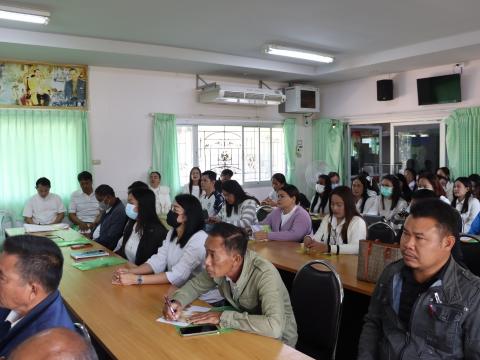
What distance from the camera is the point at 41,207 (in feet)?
19.3

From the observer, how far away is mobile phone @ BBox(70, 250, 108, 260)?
11.7 feet

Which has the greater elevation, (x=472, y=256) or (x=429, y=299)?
(x=429, y=299)

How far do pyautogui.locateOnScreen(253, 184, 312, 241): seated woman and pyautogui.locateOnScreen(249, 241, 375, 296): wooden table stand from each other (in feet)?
0.24

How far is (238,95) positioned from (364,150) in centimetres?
286

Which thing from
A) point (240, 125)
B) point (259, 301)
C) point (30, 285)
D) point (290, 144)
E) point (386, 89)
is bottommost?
point (259, 301)

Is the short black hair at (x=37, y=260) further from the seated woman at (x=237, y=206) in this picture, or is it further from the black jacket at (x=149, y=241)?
the seated woman at (x=237, y=206)

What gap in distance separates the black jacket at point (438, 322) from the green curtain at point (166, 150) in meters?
5.64

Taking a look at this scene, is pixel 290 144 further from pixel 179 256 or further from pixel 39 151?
pixel 179 256

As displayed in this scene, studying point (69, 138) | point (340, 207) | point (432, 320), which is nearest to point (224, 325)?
point (432, 320)

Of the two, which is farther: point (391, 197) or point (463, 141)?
point (463, 141)

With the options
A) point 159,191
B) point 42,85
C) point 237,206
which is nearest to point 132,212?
point 237,206

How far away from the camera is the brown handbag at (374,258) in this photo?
2672 millimetres

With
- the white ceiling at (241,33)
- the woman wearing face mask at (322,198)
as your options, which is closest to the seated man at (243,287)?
the white ceiling at (241,33)

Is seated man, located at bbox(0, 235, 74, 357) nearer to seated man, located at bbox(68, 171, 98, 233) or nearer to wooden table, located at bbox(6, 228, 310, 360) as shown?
wooden table, located at bbox(6, 228, 310, 360)
